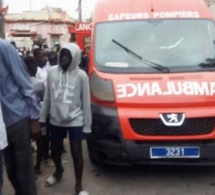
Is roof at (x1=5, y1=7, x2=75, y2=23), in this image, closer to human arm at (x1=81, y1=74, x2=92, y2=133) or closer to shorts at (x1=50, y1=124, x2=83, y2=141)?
shorts at (x1=50, y1=124, x2=83, y2=141)

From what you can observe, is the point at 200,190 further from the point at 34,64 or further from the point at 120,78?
the point at 34,64

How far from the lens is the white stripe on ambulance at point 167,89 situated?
4645 mm

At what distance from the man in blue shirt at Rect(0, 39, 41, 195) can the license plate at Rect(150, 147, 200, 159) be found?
1.41 metres

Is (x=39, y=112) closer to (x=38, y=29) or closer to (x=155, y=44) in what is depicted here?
(x=155, y=44)

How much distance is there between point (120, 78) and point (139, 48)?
64 cm

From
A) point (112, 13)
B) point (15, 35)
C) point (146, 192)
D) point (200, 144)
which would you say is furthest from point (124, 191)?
point (15, 35)

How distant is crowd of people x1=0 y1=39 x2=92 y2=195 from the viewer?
3.43 m

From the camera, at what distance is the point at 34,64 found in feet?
16.3

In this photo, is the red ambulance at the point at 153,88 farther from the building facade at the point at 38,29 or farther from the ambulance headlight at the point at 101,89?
the building facade at the point at 38,29

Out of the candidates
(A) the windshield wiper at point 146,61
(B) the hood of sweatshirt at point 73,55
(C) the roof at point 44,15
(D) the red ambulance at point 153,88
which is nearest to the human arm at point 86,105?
(B) the hood of sweatshirt at point 73,55

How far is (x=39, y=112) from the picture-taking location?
371 centimetres

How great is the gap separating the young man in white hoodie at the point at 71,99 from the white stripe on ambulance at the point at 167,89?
0.52 m

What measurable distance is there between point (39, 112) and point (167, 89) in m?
1.58

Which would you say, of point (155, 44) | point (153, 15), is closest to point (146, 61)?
point (155, 44)
